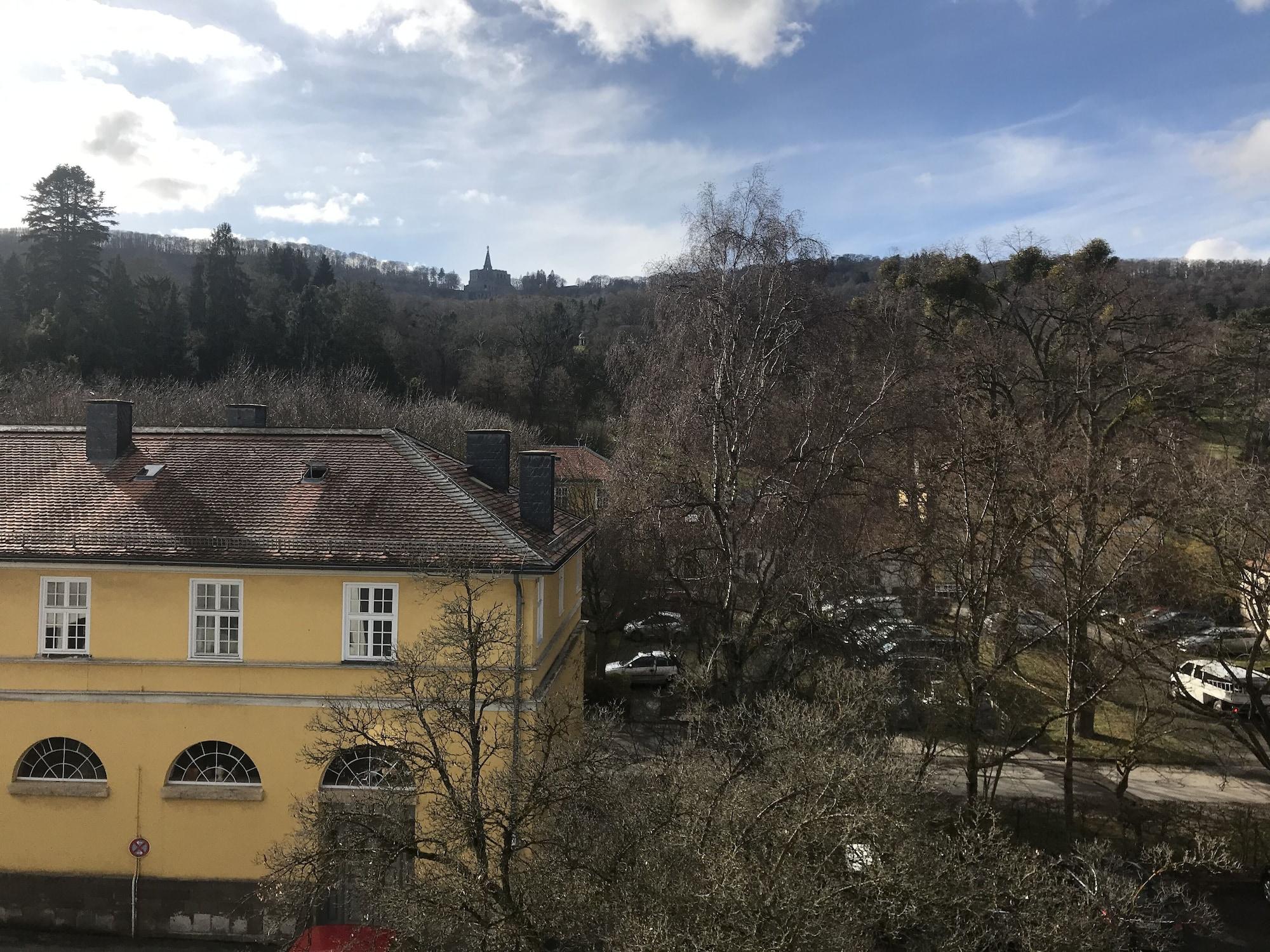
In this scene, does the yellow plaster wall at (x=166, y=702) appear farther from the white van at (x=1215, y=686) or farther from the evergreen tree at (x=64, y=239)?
the evergreen tree at (x=64, y=239)

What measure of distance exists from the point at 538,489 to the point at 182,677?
7.58 m

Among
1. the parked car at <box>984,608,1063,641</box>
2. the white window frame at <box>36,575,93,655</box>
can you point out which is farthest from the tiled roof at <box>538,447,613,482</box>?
the white window frame at <box>36,575,93,655</box>

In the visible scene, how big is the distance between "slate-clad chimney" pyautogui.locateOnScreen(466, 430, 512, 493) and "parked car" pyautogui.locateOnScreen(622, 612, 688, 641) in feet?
32.1

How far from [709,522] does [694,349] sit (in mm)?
4628

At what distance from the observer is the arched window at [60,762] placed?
1577 centimetres

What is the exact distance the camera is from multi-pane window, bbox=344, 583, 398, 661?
15.7m

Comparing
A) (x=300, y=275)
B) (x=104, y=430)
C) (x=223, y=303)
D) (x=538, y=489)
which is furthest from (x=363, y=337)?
(x=538, y=489)

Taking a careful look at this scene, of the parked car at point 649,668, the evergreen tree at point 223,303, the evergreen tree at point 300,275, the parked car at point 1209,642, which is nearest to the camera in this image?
the parked car at point 1209,642

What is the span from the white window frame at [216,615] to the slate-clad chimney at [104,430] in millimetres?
4514

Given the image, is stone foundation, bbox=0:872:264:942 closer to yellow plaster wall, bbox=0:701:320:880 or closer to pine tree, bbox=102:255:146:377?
yellow plaster wall, bbox=0:701:320:880

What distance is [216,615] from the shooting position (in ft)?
51.8

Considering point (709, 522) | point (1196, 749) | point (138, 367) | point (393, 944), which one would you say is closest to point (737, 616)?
point (709, 522)

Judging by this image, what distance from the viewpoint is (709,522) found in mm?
22359

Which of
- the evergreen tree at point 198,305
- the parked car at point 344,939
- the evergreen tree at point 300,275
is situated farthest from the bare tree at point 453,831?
the evergreen tree at point 300,275
